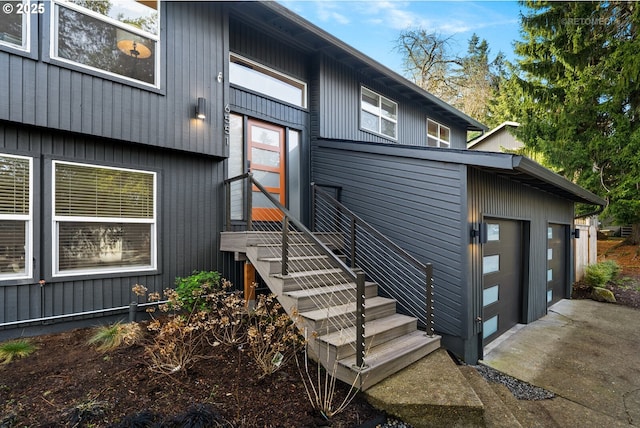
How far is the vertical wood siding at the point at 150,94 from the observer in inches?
139

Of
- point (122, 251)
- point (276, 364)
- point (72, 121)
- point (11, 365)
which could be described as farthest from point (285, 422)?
point (72, 121)

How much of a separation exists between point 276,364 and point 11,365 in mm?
2468

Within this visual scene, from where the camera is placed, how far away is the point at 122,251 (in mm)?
4266

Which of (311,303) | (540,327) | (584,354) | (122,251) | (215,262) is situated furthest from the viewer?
(540,327)

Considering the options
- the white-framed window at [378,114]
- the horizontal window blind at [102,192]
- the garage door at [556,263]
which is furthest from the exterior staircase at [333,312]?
the garage door at [556,263]

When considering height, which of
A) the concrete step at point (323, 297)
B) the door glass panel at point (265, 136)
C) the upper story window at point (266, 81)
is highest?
the upper story window at point (266, 81)

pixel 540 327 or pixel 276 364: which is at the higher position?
pixel 276 364

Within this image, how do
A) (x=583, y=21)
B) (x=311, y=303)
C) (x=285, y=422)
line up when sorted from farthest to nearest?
(x=583, y=21)
(x=311, y=303)
(x=285, y=422)

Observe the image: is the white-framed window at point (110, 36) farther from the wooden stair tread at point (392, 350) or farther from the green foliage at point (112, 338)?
the wooden stair tread at point (392, 350)

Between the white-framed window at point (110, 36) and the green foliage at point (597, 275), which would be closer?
the white-framed window at point (110, 36)

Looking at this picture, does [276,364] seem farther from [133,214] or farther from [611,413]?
[611,413]

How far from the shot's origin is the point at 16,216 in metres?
3.57

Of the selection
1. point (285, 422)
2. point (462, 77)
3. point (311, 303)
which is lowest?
point (285, 422)

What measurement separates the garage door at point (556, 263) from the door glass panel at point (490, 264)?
2867 mm
